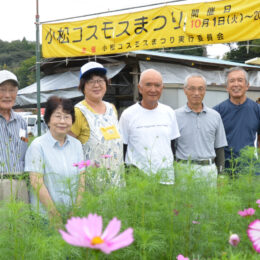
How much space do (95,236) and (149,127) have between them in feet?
6.35

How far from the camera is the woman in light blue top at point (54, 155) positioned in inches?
71.0

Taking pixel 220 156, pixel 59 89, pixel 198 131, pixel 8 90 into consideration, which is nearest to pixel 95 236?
pixel 8 90

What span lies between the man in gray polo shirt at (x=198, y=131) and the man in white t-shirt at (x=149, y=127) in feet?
0.30

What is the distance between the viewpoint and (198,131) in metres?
2.60

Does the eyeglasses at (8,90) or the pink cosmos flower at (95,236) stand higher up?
the eyeglasses at (8,90)

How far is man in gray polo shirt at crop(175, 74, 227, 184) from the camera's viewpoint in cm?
257

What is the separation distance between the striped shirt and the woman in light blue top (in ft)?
0.43

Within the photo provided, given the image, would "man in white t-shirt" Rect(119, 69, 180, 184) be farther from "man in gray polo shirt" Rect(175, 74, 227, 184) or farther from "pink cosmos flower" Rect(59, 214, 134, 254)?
"pink cosmos flower" Rect(59, 214, 134, 254)

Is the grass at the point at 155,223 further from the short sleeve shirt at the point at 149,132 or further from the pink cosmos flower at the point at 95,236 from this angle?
the short sleeve shirt at the point at 149,132

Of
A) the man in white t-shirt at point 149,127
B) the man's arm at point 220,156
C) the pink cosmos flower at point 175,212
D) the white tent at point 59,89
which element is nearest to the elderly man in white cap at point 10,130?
the man in white t-shirt at point 149,127

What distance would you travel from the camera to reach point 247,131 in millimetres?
2715

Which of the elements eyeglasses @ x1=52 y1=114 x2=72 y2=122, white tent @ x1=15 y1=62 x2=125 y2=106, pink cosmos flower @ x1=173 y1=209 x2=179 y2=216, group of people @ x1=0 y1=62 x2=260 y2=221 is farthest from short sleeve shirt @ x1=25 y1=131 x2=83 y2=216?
white tent @ x1=15 y1=62 x2=125 y2=106

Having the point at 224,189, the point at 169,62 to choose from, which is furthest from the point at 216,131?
the point at 169,62

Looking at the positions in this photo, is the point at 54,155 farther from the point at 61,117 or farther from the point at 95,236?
the point at 95,236
